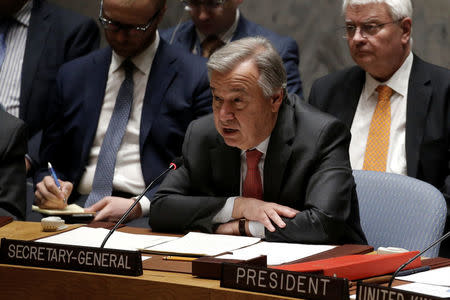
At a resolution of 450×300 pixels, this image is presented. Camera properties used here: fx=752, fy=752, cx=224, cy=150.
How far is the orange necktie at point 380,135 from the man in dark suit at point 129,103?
0.79 meters

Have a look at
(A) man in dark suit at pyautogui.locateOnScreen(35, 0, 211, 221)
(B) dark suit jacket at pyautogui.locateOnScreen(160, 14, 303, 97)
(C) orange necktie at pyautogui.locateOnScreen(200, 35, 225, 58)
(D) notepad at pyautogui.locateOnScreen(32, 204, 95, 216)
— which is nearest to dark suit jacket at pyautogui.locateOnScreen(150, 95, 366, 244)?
(D) notepad at pyautogui.locateOnScreen(32, 204, 95, 216)

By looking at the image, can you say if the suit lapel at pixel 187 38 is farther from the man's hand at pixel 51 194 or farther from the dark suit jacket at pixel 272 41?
the man's hand at pixel 51 194

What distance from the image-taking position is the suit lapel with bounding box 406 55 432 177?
3.39 meters

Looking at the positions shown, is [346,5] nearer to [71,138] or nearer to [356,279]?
[71,138]

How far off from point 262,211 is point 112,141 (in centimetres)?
135

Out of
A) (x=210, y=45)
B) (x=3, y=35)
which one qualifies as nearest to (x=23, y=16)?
(x=3, y=35)

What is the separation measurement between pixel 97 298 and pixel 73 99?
2.06m

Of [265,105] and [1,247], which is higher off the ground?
[265,105]

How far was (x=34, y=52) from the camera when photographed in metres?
4.27

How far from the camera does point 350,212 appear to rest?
100 inches

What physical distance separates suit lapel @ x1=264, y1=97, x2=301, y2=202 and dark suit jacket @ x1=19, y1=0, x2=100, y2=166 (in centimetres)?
190

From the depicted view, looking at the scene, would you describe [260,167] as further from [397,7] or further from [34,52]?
[34,52]

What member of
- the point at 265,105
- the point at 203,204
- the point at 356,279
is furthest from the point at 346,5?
the point at 356,279

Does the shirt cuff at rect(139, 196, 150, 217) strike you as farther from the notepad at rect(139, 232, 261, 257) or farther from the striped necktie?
the striped necktie
